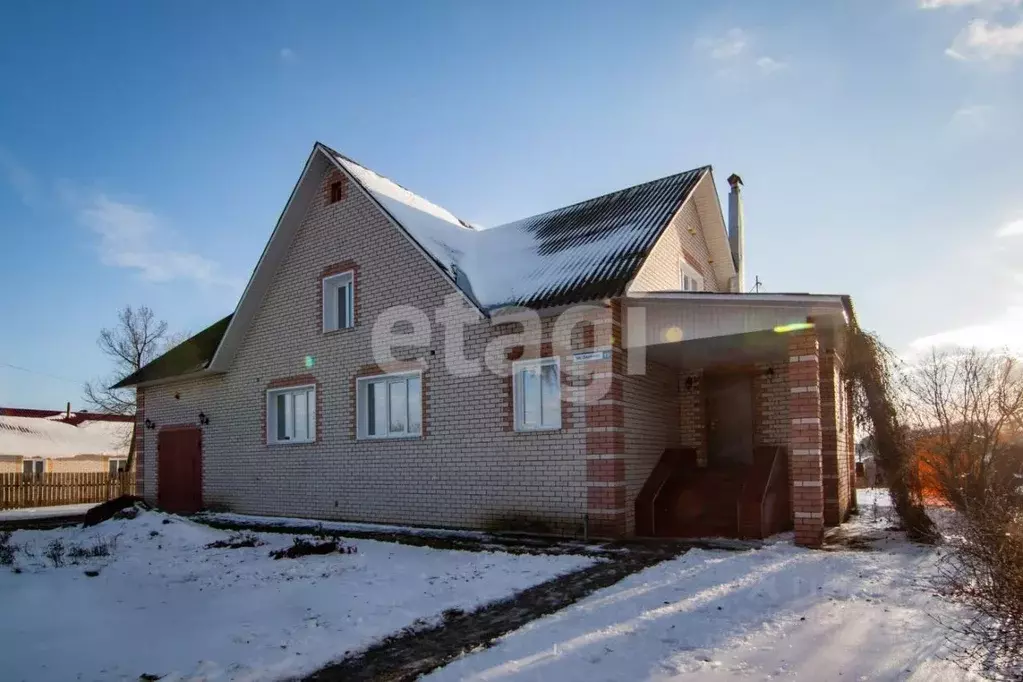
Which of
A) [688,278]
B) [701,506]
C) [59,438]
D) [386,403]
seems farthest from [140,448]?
[59,438]

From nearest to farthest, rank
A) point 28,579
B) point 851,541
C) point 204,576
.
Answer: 1. point 28,579
2. point 204,576
3. point 851,541

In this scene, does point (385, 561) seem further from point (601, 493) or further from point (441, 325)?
point (441, 325)

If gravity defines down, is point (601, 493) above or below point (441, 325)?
below

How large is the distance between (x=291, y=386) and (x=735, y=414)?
893 centimetres

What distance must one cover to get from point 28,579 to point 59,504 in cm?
1883

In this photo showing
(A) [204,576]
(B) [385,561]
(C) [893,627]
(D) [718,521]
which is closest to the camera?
(C) [893,627]

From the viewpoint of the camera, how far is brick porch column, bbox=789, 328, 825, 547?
891cm

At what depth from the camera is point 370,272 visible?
1351cm

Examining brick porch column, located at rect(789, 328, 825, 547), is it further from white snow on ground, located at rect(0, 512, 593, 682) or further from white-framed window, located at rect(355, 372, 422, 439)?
white-framed window, located at rect(355, 372, 422, 439)

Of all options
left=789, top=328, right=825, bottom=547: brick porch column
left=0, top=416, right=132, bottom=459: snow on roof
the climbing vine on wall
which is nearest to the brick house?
left=789, top=328, right=825, bottom=547: brick porch column

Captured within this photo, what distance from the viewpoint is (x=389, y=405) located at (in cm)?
1305

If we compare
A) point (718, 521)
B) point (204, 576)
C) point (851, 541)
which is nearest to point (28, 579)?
point (204, 576)

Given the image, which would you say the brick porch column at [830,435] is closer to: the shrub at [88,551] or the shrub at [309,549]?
the shrub at [309,549]

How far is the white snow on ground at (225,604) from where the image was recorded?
4.80 m
